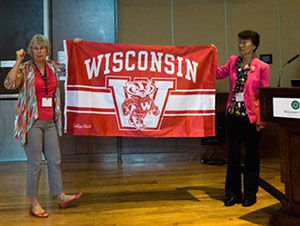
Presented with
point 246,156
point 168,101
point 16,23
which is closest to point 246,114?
point 246,156

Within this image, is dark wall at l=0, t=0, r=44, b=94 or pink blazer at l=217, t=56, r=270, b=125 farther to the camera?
dark wall at l=0, t=0, r=44, b=94

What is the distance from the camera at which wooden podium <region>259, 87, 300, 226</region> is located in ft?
9.02

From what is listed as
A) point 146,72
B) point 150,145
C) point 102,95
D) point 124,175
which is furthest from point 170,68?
point 150,145

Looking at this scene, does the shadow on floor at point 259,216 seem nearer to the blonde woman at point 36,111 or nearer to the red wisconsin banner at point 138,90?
the red wisconsin banner at point 138,90

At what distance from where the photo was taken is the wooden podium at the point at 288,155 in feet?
9.02

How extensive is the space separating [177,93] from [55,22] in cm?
264

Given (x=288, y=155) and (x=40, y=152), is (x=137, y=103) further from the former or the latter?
(x=288, y=155)

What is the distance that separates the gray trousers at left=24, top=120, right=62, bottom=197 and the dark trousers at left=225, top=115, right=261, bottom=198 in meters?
1.47

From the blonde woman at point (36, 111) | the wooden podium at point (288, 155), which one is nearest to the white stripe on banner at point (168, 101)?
the blonde woman at point (36, 111)

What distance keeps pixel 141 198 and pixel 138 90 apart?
3.22ft

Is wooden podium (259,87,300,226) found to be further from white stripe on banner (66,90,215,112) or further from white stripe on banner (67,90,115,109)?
white stripe on banner (67,90,115,109)

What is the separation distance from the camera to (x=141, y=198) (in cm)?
364

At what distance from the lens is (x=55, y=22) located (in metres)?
5.48

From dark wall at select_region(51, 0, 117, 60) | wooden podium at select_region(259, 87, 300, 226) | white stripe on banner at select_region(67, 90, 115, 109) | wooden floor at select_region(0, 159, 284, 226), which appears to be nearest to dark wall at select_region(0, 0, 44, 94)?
dark wall at select_region(51, 0, 117, 60)
